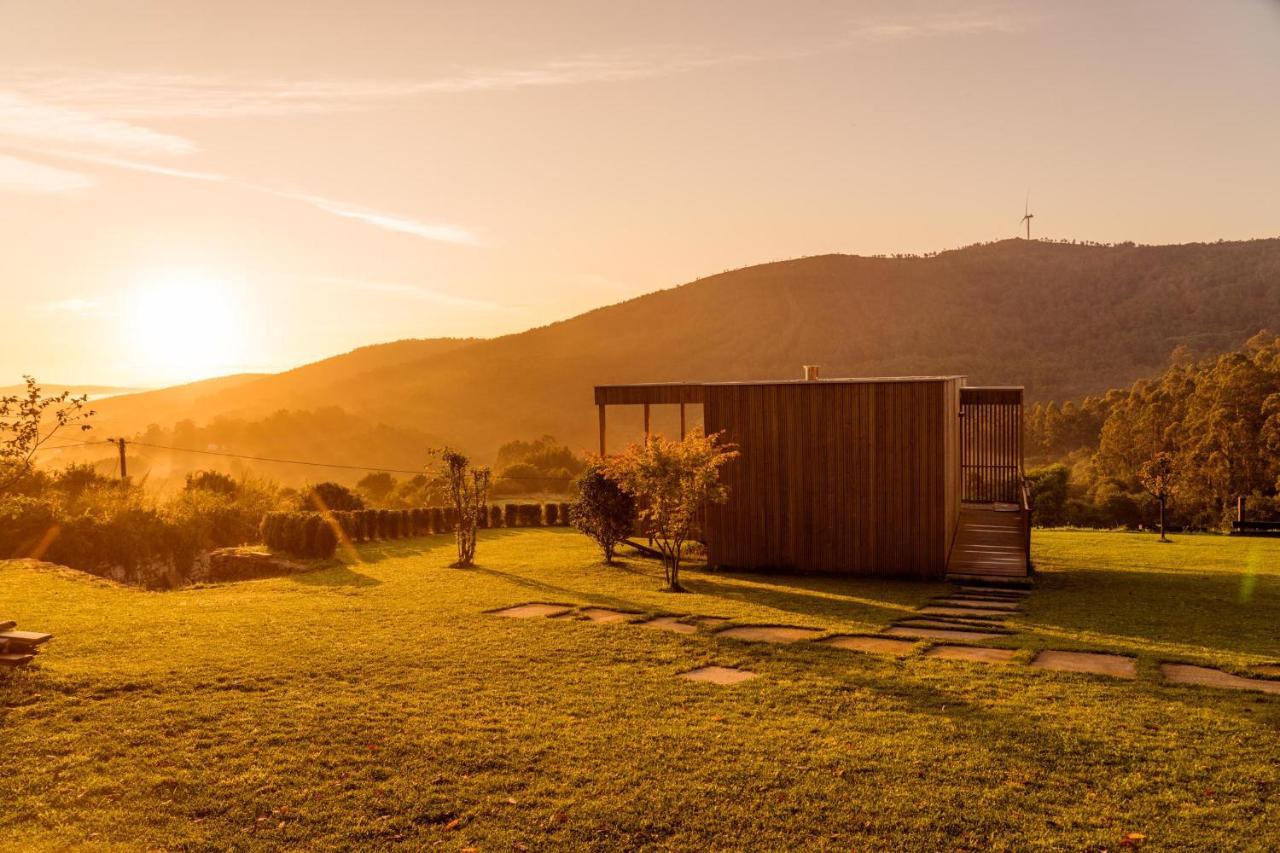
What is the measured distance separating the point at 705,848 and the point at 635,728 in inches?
73.9

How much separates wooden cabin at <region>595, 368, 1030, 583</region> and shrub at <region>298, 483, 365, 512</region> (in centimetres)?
1177

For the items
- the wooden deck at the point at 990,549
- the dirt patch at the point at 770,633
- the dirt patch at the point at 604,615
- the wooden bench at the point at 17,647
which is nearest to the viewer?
the wooden bench at the point at 17,647

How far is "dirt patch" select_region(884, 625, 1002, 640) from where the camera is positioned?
9836mm

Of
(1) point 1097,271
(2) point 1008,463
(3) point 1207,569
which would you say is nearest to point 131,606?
(3) point 1207,569

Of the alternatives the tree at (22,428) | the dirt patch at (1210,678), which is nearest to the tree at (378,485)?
the tree at (22,428)

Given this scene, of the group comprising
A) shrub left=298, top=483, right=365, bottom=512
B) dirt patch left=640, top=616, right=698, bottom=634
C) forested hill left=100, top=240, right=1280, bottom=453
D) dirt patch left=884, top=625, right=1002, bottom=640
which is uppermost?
forested hill left=100, top=240, right=1280, bottom=453

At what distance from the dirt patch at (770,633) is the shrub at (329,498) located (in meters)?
15.9

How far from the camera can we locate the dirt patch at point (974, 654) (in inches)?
342

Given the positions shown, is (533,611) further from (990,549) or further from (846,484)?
(990,549)

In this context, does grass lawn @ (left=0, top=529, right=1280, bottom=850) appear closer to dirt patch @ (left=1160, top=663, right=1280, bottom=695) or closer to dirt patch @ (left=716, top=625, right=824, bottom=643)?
dirt patch @ (left=1160, top=663, right=1280, bottom=695)

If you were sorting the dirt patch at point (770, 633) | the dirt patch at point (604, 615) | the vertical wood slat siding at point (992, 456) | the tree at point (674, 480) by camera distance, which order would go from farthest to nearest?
the vertical wood slat siding at point (992, 456) → the tree at point (674, 480) → the dirt patch at point (604, 615) → the dirt patch at point (770, 633)

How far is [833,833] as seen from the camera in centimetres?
483

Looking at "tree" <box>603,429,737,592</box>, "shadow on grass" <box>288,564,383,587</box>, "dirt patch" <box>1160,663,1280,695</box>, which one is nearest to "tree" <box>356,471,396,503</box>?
"shadow on grass" <box>288,564,383,587</box>

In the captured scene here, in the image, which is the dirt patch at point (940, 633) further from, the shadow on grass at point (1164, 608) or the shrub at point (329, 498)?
the shrub at point (329, 498)
